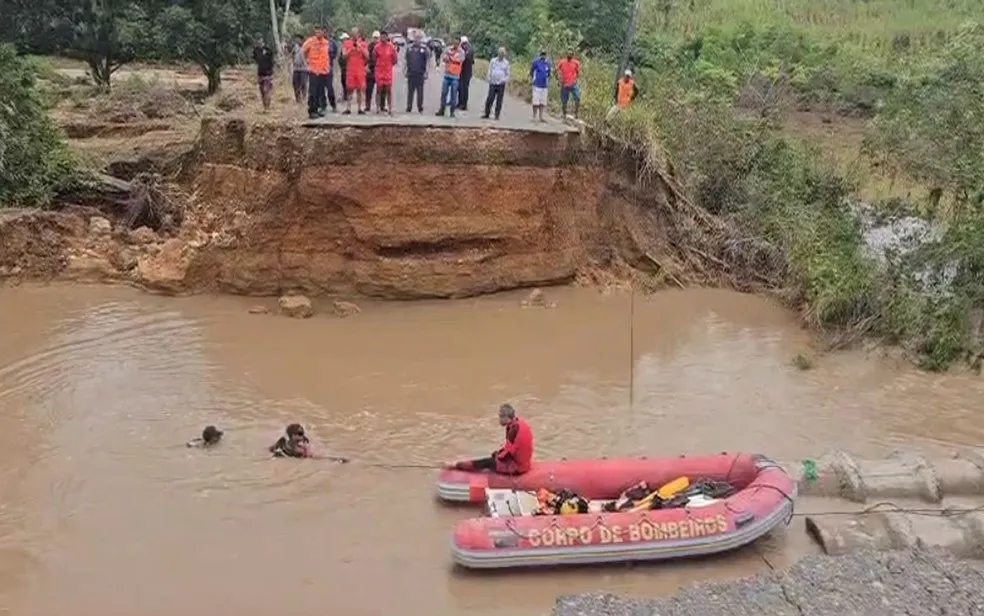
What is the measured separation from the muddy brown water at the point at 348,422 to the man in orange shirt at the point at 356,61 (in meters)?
3.81

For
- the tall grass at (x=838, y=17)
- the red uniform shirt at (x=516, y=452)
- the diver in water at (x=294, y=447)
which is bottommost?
the diver in water at (x=294, y=447)

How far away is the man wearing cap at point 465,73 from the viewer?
727 inches

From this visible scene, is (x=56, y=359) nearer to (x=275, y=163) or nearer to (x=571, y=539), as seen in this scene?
(x=275, y=163)

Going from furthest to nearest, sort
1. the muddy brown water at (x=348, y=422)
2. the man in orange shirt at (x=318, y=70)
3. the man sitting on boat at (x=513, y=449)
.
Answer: the man in orange shirt at (x=318, y=70)
the man sitting on boat at (x=513, y=449)
the muddy brown water at (x=348, y=422)

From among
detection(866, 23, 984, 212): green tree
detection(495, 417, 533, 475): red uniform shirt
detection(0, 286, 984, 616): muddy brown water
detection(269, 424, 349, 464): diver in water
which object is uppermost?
detection(866, 23, 984, 212): green tree

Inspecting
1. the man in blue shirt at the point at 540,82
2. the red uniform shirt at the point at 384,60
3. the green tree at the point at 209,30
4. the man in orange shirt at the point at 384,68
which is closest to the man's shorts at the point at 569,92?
the man in blue shirt at the point at 540,82

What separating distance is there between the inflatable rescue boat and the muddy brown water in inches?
11.3

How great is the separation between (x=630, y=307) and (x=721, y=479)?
7270 mm

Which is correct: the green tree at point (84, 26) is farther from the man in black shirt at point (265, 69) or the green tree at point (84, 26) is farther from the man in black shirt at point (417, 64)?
the man in black shirt at point (417, 64)

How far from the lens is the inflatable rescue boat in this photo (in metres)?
10.5

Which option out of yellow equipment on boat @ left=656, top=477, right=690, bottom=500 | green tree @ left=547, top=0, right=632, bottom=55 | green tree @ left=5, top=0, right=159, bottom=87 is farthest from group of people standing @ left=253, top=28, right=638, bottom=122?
green tree @ left=547, top=0, right=632, bottom=55

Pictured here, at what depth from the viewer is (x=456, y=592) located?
10.3 m

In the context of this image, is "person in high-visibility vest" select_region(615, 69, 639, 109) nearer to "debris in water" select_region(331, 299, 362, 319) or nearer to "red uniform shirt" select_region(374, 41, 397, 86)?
"red uniform shirt" select_region(374, 41, 397, 86)

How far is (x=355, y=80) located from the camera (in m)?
17.8
